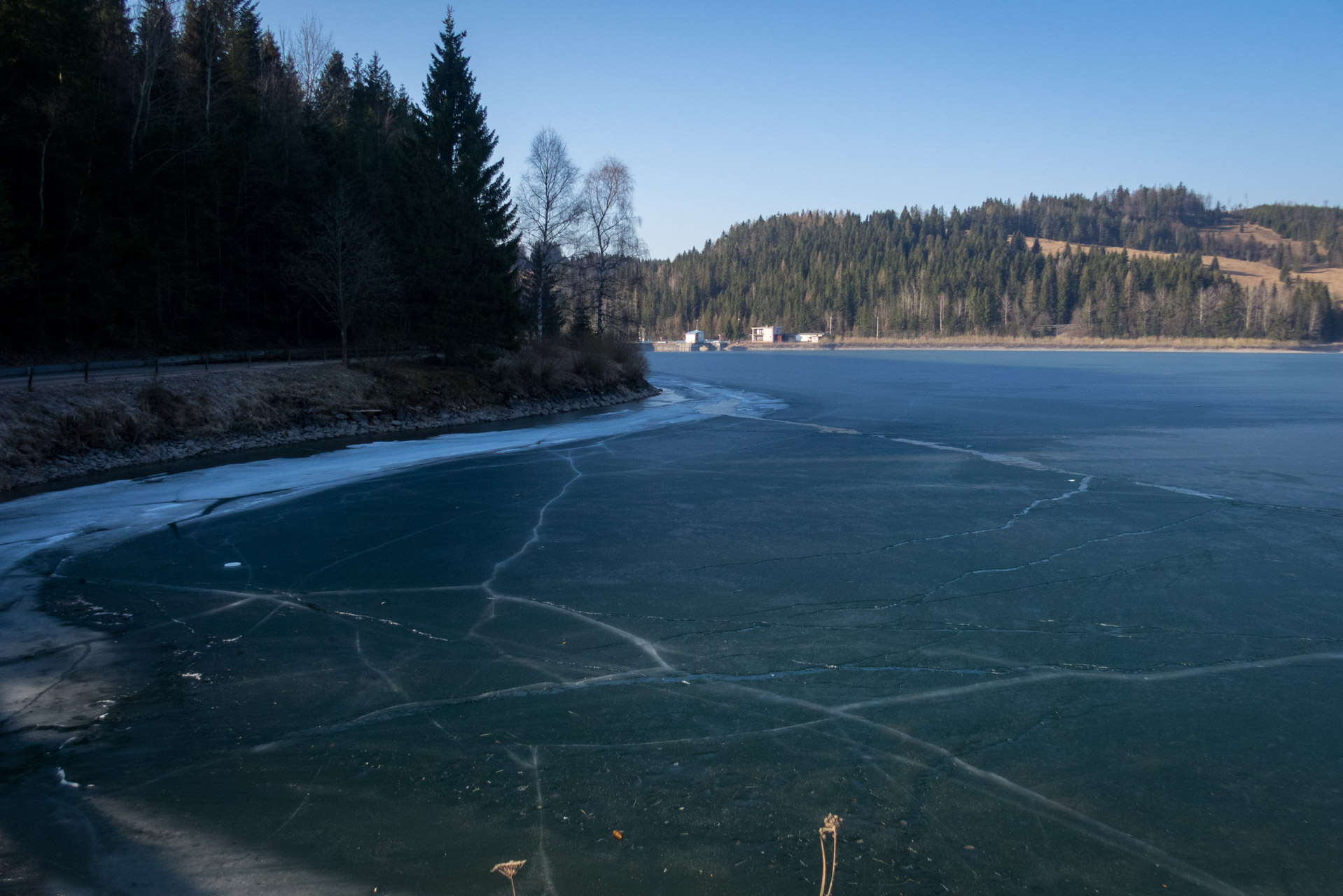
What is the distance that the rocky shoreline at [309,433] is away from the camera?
1739 cm

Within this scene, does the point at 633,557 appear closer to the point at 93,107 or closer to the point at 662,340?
the point at 93,107

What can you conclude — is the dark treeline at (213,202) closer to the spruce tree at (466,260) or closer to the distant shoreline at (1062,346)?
the spruce tree at (466,260)

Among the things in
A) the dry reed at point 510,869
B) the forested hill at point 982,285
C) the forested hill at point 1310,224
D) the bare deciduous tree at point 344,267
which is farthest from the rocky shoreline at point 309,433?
the forested hill at point 1310,224

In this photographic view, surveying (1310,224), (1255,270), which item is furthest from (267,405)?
(1310,224)

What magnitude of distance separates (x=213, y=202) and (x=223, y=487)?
68.3 feet

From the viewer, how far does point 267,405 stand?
77.5 feet

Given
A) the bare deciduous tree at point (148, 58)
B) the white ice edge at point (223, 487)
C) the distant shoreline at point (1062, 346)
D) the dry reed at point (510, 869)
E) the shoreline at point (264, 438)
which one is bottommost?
the dry reed at point (510, 869)

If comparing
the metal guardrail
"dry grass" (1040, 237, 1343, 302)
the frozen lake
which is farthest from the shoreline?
"dry grass" (1040, 237, 1343, 302)

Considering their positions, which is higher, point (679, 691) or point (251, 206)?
point (251, 206)

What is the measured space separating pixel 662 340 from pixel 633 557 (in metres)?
148

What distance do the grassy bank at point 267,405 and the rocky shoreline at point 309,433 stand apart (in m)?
0.04

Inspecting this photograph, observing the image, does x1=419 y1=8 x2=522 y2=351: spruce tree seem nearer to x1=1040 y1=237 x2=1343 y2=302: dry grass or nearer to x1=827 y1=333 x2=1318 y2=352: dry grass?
x1=827 y1=333 x2=1318 y2=352: dry grass

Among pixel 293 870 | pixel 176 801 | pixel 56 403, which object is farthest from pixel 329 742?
pixel 56 403

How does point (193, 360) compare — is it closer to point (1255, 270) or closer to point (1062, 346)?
point (1062, 346)
